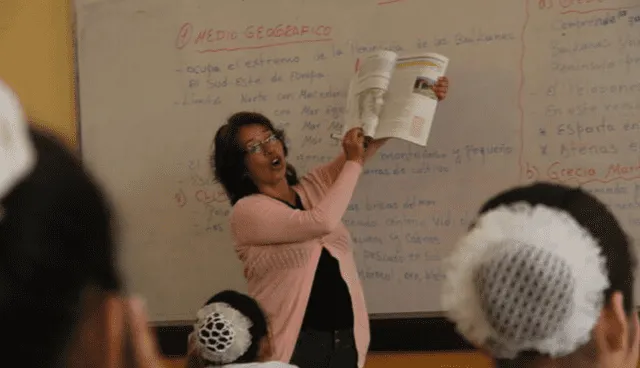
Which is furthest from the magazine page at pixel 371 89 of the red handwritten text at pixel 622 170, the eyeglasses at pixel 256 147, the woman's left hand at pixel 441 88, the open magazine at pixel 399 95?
the red handwritten text at pixel 622 170

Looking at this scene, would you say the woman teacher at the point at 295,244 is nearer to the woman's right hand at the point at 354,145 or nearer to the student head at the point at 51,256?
the woman's right hand at the point at 354,145

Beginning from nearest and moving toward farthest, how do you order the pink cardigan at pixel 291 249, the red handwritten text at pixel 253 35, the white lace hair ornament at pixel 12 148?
the white lace hair ornament at pixel 12 148 < the pink cardigan at pixel 291 249 < the red handwritten text at pixel 253 35

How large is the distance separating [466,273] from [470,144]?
4.84ft

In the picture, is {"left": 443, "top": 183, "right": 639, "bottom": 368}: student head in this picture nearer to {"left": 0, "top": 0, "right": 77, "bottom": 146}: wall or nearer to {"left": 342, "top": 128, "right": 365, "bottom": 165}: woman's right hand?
{"left": 342, "top": 128, "right": 365, "bottom": 165}: woman's right hand

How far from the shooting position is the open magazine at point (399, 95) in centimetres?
208

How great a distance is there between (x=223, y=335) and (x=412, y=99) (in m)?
0.81

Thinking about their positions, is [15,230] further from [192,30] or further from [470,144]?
[192,30]

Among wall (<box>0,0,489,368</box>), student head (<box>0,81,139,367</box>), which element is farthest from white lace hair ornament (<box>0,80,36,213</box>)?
wall (<box>0,0,489,368</box>)

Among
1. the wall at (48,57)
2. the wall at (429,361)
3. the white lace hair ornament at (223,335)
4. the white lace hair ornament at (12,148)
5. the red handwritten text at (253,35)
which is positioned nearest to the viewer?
the white lace hair ornament at (12,148)

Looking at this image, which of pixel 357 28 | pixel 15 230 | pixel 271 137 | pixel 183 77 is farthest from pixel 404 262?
pixel 15 230

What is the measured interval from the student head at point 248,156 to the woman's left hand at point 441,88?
47 cm

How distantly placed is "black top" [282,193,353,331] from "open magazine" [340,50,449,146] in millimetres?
387

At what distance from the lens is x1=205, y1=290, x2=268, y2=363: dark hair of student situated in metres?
1.87

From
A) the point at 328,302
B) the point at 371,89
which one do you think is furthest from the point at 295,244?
the point at 371,89
